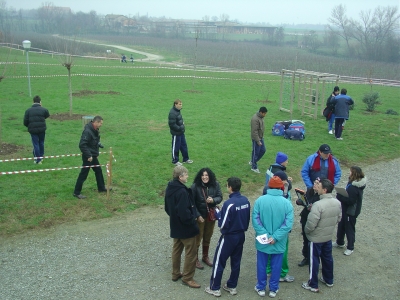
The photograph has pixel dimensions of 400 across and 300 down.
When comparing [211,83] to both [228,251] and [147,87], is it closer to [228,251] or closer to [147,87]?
[147,87]

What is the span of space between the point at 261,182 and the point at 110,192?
3851 mm

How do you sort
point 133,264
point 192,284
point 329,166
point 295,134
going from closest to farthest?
point 192,284, point 133,264, point 329,166, point 295,134

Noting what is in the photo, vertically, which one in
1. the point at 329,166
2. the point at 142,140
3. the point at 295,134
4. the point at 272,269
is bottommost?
the point at 142,140

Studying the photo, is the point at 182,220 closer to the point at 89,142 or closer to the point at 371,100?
the point at 89,142

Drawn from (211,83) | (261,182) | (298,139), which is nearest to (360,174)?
(261,182)

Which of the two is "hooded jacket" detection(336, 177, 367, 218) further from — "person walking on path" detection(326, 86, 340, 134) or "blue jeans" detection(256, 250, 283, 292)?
"person walking on path" detection(326, 86, 340, 134)

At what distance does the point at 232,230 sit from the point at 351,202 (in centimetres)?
247

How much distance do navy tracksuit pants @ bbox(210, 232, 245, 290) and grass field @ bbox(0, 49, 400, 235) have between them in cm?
343

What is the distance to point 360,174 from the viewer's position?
7.23 metres

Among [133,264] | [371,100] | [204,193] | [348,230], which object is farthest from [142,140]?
[371,100]

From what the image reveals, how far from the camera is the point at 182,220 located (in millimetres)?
6059

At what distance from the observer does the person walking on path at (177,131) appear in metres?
11.5

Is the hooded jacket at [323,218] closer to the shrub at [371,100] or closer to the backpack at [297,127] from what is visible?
the backpack at [297,127]

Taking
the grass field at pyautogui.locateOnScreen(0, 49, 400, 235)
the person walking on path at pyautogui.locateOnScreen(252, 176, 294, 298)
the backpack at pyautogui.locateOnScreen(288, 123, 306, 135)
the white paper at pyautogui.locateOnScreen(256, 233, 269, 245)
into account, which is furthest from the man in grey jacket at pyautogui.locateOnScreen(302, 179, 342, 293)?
the backpack at pyautogui.locateOnScreen(288, 123, 306, 135)
